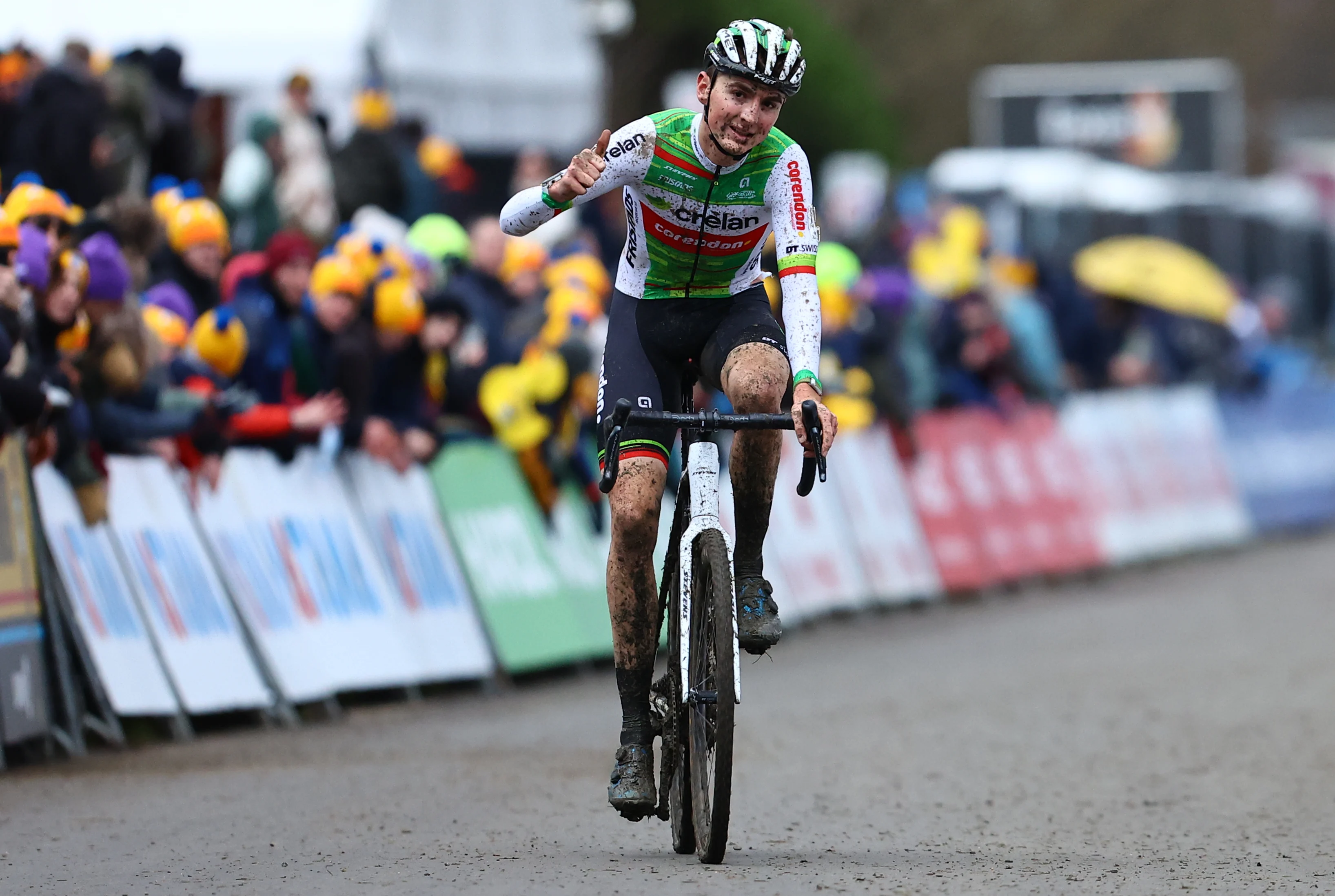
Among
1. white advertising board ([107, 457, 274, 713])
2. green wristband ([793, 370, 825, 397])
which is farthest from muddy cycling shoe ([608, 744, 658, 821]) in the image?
white advertising board ([107, 457, 274, 713])

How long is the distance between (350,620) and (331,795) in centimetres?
303

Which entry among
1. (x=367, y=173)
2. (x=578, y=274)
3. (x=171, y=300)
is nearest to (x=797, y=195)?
(x=171, y=300)

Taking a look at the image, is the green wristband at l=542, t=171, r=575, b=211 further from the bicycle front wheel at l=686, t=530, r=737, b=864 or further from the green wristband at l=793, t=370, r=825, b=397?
the bicycle front wheel at l=686, t=530, r=737, b=864

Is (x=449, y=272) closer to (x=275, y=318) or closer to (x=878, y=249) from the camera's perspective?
(x=275, y=318)

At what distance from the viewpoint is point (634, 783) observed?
7445mm

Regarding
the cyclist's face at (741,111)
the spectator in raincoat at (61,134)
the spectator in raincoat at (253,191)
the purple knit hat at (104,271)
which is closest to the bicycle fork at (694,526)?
the cyclist's face at (741,111)

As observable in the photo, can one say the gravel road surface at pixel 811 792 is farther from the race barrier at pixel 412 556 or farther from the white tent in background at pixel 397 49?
the white tent in background at pixel 397 49

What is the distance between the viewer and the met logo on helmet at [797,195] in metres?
7.46

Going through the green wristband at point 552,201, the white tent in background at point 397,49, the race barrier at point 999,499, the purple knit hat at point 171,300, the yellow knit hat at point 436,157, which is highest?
the white tent in background at point 397,49

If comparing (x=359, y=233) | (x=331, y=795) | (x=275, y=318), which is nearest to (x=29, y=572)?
(x=331, y=795)

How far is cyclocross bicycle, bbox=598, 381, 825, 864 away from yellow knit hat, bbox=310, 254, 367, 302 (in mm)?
4678

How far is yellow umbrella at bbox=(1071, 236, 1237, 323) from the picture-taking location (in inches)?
900

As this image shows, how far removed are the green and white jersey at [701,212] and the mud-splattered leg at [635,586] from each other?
0.62 metres

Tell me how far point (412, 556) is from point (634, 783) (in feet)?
17.0
